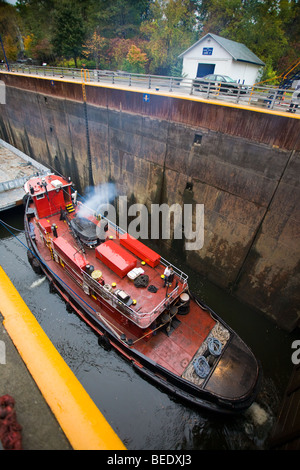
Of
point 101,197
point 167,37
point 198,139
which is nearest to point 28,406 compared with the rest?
point 198,139

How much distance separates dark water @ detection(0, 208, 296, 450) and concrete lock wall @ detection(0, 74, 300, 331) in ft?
3.43

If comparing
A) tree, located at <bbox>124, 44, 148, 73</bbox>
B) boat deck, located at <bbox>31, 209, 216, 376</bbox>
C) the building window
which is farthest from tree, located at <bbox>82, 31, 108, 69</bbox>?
boat deck, located at <bbox>31, 209, 216, 376</bbox>

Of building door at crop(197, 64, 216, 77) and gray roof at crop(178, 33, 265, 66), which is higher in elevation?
gray roof at crop(178, 33, 265, 66)

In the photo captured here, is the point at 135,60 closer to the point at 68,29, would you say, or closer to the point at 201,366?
the point at 68,29

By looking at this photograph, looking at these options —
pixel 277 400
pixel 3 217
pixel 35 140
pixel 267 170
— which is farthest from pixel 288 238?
pixel 35 140

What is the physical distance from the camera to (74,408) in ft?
7.58

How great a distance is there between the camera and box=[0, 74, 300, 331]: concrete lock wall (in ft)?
29.3

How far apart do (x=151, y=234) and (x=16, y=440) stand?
497 inches

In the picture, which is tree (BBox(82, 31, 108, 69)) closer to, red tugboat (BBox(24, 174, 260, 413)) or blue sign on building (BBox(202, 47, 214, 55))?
blue sign on building (BBox(202, 47, 214, 55))

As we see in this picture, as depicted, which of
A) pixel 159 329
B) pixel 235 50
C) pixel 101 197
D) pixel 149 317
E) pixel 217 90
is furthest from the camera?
pixel 235 50

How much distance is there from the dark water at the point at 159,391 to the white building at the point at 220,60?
17557 mm

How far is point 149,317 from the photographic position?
26.3ft

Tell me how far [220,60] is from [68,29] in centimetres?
1898

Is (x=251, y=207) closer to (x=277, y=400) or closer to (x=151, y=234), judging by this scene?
(x=151, y=234)
